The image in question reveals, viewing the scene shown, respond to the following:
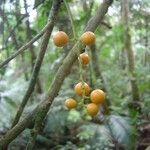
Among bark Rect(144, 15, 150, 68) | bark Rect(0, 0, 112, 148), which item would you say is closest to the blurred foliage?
bark Rect(144, 15, 150, 68)

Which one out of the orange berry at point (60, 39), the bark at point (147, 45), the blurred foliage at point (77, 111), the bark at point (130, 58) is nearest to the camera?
the orange berry at point (60, 39)

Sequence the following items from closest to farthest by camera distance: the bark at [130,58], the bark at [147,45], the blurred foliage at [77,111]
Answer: the blurred foliage at [77,111]
the bark at [130,58]
the bark at [147,45]

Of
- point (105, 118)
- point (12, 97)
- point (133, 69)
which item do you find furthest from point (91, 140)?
point (133, 69)

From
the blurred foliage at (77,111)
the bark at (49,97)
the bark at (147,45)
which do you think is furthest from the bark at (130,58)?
the bark at (49,97)

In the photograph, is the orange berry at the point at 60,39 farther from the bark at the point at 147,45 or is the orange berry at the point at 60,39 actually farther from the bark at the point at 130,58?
the bark at the point at 147,45

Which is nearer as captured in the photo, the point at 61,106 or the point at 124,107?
the point at 61,106

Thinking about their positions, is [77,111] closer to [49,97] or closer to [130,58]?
[130,58]

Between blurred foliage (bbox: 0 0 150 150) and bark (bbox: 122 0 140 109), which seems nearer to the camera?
blurred foliage (bbox: 0 0 150 150)

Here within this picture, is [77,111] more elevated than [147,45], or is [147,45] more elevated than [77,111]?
[147,45]

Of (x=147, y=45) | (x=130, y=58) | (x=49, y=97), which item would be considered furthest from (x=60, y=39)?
(x=147, y=45)

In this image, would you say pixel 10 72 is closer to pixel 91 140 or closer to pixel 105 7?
pixel 91 140

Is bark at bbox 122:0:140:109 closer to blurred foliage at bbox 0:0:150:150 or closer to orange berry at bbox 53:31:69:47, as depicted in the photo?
blurred foliage at bbox 0:0:150:150
